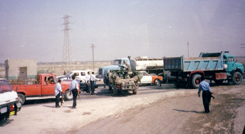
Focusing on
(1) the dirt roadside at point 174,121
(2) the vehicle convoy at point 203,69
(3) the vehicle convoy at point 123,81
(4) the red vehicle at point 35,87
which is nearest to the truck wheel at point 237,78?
(2) the vehicle convoy at point 203,69

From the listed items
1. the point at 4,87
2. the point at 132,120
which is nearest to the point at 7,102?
the point at 4,87

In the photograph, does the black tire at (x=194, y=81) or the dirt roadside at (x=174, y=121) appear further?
the black tire at (x=194, y=81)

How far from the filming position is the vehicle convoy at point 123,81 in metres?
12.3

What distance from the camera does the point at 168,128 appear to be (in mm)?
5883

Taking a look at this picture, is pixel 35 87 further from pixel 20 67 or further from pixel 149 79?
pixel 20 67

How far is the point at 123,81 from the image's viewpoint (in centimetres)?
1241

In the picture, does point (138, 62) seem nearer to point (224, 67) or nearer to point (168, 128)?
point (224, 67)

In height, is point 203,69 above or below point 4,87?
above

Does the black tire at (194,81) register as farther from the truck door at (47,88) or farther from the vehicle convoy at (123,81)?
the truck door at (47,88)

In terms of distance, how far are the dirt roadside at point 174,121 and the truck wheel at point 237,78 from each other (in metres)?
Result: 8.64

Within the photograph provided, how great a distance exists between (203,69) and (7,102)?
13.9 metres

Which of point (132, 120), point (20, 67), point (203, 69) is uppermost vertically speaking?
point (20, 67)

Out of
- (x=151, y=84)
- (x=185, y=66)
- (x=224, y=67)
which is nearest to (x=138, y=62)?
(x=151, y=84)

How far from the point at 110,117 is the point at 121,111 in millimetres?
978
